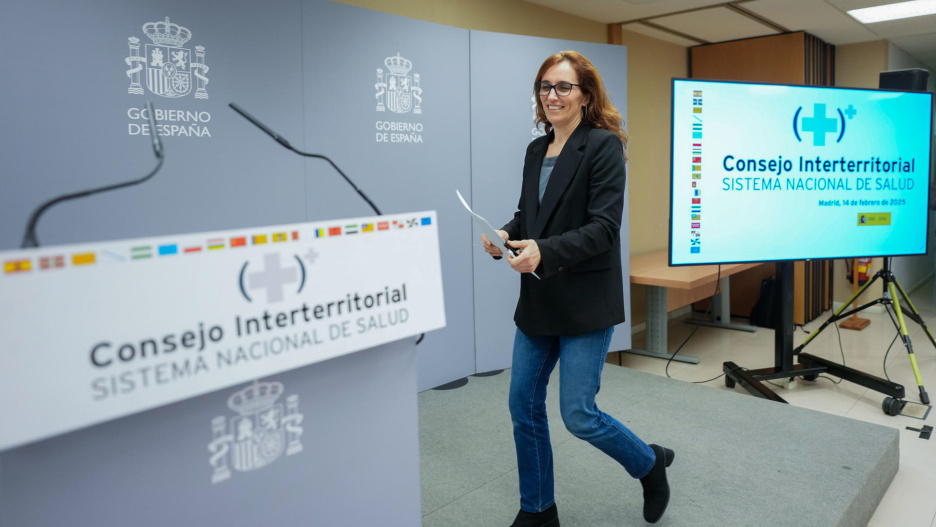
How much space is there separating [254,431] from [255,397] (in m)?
0.06

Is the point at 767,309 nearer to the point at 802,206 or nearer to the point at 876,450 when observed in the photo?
the point at 802,206

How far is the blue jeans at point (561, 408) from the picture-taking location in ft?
5.74

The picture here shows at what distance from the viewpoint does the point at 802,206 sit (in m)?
3.28

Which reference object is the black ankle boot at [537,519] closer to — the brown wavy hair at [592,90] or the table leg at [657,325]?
the brown wavy hair at [592,90]

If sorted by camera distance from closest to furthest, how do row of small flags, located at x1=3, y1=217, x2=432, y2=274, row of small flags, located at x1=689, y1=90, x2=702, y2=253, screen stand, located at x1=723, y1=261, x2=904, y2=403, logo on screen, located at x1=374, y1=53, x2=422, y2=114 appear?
1. row of small flags, located at x1=3, y1=217, x2=432, y2=274
2. logo on screen, located at x1=374, y1=53, x2=422, y2=114
3. row of small flags, located at x1=689, y1=90, x2=702, y2=253
4. screen stand, located at x1=723, y1=261, x2=904, y2=403

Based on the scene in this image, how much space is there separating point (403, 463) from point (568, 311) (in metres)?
0.67

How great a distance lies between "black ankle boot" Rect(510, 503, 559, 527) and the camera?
73.1 inches

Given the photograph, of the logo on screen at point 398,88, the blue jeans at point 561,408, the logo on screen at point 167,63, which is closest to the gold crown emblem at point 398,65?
the logo on screen at point 398,88

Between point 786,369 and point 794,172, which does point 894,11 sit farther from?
point 786,369

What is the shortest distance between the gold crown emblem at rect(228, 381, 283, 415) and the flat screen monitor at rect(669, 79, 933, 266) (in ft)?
8.27

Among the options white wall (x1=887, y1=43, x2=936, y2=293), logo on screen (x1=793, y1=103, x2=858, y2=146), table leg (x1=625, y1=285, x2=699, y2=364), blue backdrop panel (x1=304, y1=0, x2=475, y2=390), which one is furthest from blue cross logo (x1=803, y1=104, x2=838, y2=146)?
white wall (x1=887, y1=43, x2=936, y2=293)

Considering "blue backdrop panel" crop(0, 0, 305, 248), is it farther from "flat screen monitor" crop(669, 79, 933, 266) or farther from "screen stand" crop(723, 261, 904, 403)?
"screen stand" crop(723, 261, 904, 403)

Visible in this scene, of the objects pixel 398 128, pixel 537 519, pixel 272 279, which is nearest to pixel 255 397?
pixel 272 279

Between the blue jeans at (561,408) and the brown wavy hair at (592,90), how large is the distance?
1.99ft
